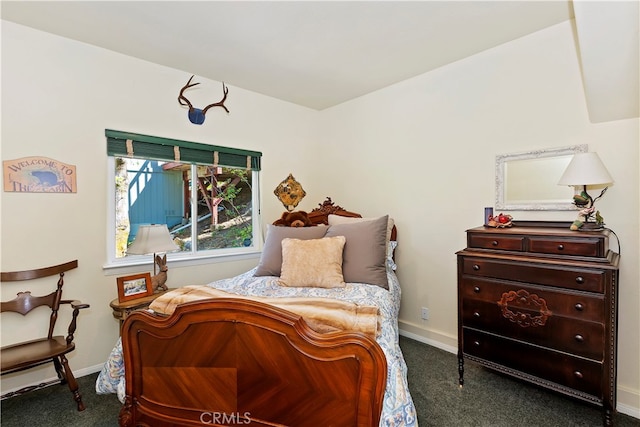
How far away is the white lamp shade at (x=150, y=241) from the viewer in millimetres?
2475

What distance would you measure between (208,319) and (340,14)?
2072mm

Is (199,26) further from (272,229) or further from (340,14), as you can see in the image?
(272,229)

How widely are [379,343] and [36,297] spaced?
96.6 inches

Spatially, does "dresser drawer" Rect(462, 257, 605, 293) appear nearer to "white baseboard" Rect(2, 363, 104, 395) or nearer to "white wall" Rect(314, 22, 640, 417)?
"white wall" Rect(314, 22, 640, 417)

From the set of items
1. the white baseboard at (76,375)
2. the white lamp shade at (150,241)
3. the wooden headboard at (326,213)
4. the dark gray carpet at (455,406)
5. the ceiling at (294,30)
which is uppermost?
the ceiling at (294,30)

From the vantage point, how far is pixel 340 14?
2109 millimetres

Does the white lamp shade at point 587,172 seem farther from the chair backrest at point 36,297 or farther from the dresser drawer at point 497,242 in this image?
the chair backrest at point 36,297

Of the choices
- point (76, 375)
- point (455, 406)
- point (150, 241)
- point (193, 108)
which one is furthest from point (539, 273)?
point (76, 375)

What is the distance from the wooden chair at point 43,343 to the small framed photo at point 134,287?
24 centimetres

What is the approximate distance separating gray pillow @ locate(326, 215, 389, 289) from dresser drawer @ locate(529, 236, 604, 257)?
103 centimetres

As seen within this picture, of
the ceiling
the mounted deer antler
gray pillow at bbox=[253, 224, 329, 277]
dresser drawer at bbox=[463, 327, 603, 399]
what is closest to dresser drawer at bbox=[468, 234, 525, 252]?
dresser drawer at bbox=[463, 327, 603, 399]

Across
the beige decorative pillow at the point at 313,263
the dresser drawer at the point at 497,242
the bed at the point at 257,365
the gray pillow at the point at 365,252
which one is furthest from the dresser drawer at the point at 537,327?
the beige decorative pillow at the point at 313,263

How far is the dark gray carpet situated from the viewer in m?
1.91

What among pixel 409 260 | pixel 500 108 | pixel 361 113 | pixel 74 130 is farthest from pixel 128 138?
pixel 500 108
